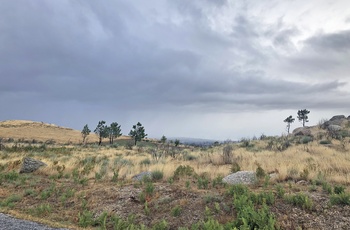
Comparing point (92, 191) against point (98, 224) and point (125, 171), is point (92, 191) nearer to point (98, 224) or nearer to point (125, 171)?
point (98, 224)

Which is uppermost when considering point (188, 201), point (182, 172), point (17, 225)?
point (182, 172)

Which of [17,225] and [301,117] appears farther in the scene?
[301,117]

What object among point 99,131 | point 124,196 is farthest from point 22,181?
point 99,131

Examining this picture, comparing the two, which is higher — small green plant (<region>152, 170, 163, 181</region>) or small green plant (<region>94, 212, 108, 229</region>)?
small green plant (<region>152, 170, 163, 181</region>)

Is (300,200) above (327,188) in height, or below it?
below

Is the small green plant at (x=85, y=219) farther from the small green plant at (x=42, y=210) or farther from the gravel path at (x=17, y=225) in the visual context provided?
the small green plant at (x=42, y=210)

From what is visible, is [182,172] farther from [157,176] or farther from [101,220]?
[101,220]

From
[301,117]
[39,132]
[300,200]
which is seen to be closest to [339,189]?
[300,200]

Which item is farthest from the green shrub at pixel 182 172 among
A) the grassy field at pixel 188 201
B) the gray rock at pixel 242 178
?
the gray rock at pixel 242 178

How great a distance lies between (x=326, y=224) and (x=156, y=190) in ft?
20.5

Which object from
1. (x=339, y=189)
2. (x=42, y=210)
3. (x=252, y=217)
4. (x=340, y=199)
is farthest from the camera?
(x=42, y=210)

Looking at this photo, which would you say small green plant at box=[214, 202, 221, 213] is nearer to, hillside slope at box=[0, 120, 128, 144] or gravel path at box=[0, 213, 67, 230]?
gravel path at box=[0, 213, 67, 230]

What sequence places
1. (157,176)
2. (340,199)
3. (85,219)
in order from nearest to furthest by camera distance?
(340,199), (85,219), (157,176)

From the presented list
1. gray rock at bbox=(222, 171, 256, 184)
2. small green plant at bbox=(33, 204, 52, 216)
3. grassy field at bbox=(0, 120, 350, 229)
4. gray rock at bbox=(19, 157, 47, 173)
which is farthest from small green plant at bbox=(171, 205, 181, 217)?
gray rock at bbox=(19, 157, 47, 173)
